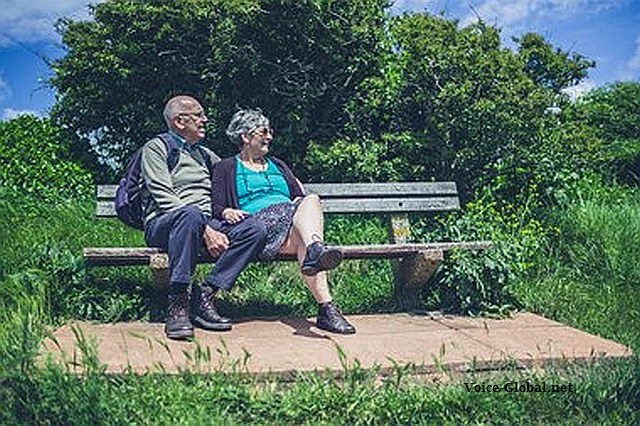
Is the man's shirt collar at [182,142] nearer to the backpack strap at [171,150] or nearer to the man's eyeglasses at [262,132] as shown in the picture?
the backpack strap at [171,150]

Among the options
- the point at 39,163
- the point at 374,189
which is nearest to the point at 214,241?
the point at 374,189

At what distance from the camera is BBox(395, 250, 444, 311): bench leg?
4.85 metres

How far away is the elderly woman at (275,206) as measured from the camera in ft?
14.1

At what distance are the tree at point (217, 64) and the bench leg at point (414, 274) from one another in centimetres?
201

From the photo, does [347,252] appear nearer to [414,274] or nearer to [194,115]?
[414,274]

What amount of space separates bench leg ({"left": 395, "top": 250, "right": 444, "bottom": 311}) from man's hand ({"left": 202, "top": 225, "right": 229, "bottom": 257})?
114 centimetres

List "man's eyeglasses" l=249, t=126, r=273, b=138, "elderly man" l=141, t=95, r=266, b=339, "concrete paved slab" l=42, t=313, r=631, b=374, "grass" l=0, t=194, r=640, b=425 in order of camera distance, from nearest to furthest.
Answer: "grass" l=0, t=194, r=640, b=425
"concrete paved slab" l=42, t=313, r=631, b=374
"elderly man" l=141, t=95, r=266, b=339
"man's eyeglasses" l=249, t=126, r=273, b=138

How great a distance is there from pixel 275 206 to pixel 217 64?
234cm

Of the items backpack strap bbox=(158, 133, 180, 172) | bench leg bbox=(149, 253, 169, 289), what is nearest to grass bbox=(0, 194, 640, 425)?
bench leg bbox=(149, 253, 169, 289)

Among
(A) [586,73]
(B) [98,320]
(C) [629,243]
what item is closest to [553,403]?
(B) [98,320]

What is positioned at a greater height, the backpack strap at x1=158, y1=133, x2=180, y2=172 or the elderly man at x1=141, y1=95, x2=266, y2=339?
the backpack strap at x1=158, y1=133, x2=180, y2=172

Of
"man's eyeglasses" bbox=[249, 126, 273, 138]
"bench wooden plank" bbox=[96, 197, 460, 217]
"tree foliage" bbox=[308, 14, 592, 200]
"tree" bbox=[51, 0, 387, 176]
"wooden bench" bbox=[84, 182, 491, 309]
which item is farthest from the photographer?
"tree" bbox=[51, 0, 387, 176]

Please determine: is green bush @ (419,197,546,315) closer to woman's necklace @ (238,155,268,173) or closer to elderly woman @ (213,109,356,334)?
elderly woman @ (213,109,356,334)

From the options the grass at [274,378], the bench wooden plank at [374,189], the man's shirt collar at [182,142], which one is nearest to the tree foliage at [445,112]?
the bench wooden plank at [374,189]
